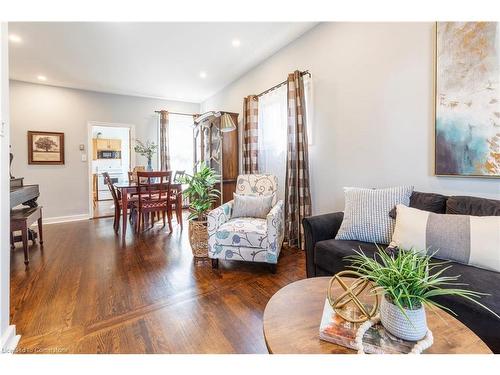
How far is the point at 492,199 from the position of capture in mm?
1578

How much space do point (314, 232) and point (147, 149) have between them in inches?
178

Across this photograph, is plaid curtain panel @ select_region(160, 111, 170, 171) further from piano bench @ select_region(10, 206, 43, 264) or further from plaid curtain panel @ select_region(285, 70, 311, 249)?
plaid curtain panel @ select_region(285, 70, 311, 249)

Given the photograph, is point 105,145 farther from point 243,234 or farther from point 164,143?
point 243,234

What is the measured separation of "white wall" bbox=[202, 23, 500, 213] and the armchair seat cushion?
92 centimetres

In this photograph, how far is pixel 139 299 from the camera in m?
1.89

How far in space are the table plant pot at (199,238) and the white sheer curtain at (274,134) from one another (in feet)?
4.27

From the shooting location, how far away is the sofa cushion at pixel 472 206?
1.43 meters

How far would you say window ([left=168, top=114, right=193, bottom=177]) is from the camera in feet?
18.5

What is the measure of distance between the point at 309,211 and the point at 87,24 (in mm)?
3178

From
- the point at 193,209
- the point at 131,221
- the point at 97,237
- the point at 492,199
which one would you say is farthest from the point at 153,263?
the point at 492,199

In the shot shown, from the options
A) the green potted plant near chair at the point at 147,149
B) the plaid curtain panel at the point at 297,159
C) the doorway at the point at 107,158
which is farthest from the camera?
the doorway at the point at 107,158

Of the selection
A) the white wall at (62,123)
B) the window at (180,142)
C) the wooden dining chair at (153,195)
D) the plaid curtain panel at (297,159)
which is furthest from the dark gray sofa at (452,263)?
the white wall at (62,123)

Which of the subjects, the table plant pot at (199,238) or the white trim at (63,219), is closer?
the table plant pot at (199,238)

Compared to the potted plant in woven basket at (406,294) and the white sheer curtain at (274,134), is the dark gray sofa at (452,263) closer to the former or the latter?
the potted plant in woven basket at (406,294)
